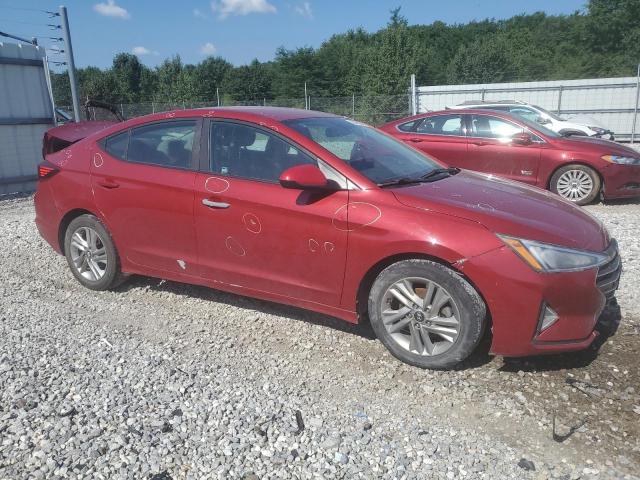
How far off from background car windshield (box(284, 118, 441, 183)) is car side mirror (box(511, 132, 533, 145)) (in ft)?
14.2

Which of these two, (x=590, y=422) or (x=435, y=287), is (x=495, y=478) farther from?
(x=435, y=287)

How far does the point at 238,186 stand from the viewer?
151 inches

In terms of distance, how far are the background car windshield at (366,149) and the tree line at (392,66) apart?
1337 inches

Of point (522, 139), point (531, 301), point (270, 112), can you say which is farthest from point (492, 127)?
point (531, 301)

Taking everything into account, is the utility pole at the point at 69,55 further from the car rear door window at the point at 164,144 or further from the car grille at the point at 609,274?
the car grille at the point at 609,274

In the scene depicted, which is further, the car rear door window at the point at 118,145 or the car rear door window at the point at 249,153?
the car rear door window at the point at 118,145

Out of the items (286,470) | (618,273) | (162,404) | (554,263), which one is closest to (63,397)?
(162,404)

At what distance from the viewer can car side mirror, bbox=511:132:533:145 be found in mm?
8109

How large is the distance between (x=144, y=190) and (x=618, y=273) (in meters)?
3.45

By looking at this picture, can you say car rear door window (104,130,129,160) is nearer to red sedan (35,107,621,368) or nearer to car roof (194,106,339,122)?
red sedan (35,107,621,368)

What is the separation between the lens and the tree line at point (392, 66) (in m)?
39.7

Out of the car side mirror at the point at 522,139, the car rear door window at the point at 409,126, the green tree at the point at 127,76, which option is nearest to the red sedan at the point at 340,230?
the car side mirror at the point at 522,139

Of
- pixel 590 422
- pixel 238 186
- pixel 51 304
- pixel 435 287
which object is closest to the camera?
pixel 590 422

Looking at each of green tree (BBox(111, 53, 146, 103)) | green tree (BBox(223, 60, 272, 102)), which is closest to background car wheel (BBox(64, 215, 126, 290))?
green tree (BBox(223, 60, 272, 102))
